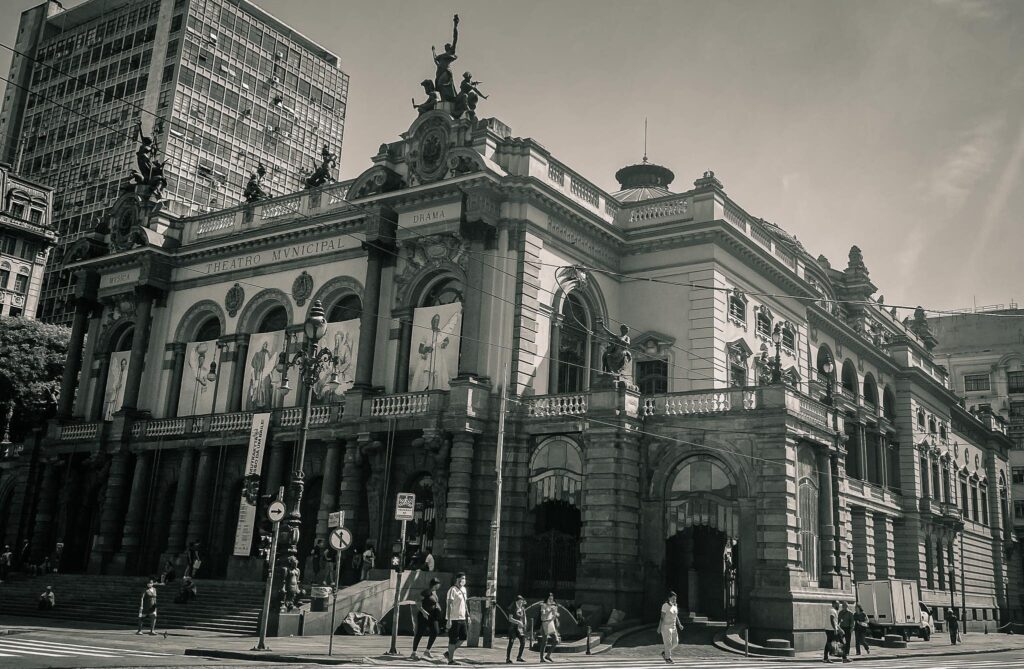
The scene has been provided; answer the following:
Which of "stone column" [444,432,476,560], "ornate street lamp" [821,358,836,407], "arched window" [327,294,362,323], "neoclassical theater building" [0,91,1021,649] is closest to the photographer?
"neoclassical theater building" [0,91,1021,649]

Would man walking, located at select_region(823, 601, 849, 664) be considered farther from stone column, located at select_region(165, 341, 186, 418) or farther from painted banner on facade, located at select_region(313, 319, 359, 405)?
stone column, located at select_region(165, 341, 186, 418)

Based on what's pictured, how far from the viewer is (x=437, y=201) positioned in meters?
Result: 35.2

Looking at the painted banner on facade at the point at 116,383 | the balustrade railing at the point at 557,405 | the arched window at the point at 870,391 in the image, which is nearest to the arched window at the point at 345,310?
the balustrade railing at the point at 557,405

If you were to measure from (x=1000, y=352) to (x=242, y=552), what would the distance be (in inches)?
2900

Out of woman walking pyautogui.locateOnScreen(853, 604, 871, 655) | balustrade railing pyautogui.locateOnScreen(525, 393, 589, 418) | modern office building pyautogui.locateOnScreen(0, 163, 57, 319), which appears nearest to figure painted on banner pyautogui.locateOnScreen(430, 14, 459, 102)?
balustrade railing pyautogui.locateOnScreen(525, 393, 589, 418)

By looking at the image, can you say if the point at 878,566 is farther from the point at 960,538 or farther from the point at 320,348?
the point at 320,348

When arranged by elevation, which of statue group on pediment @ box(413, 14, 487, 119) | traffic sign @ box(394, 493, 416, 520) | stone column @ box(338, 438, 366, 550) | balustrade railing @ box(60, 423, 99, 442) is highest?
statue group on pediment @ box(413, 14, 487, 119)

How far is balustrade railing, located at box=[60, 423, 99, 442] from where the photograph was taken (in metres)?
42.7

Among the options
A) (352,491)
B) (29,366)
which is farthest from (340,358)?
(29,366)

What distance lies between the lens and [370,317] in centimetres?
3612

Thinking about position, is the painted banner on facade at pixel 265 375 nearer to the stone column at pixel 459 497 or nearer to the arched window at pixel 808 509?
the stone column at pixel 459 497

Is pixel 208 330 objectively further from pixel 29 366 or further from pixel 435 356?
pixel 29 366

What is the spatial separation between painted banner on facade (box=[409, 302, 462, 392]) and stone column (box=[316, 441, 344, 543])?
349 cm

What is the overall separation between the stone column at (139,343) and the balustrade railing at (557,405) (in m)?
19.7
